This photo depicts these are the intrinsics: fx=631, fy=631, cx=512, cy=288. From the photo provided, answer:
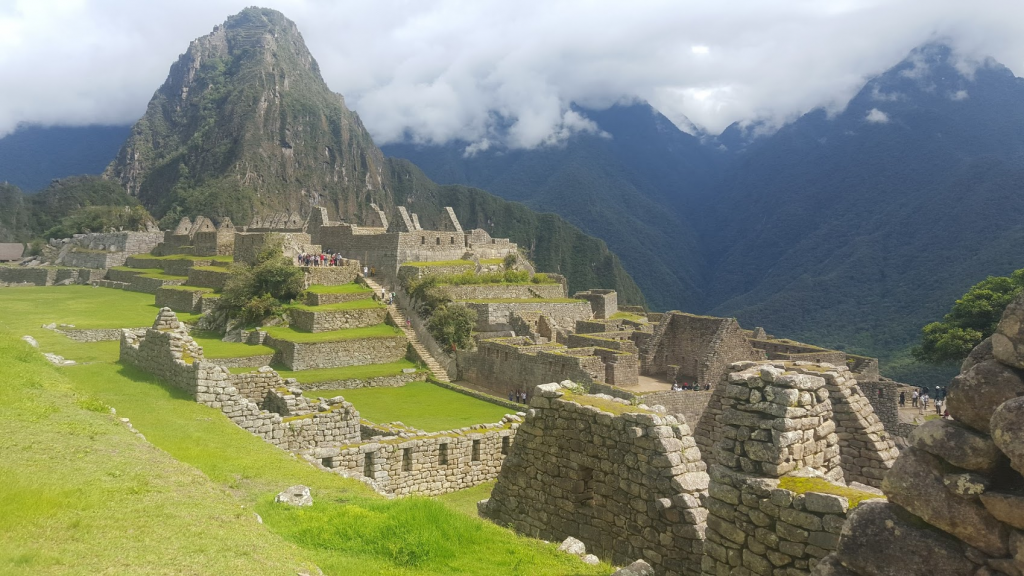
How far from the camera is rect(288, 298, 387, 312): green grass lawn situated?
2920cm

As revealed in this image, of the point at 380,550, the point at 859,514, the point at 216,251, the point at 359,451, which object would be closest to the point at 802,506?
the point at 859,514

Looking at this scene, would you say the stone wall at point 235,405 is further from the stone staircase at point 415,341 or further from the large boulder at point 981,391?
the stone staircase at point 415,341

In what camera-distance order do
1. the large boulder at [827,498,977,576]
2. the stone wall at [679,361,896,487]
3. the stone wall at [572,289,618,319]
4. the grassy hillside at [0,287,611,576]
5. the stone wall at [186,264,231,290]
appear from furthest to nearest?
the stone wall at [572,289,618,319], the stone wall at [186,264,231,290], the stone wall at [679,361,896,487], the grassy hillside at [0,287,611,576], the large boulder at [827,498,977,576]

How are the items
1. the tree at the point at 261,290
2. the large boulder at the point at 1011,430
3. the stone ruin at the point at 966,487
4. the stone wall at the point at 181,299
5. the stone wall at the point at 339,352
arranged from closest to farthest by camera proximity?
the large boulder at the point at 1011,430
the stone ruin at the point at 966,487
the stone wall at the point at 339,352
the tree at the point at 261,290
the stone wall at the point at 181,299

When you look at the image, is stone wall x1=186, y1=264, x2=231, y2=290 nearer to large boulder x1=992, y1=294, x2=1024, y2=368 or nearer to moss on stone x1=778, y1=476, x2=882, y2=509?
moss on stone x1=778, y1=476, x2=882, y2=509

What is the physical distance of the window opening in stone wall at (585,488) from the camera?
265 inches

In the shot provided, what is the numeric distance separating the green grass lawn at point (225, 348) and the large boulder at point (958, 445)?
2335 cm

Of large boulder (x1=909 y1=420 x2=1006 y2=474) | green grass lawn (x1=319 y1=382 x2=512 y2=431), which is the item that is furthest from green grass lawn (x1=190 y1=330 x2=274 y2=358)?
large boulder (x1=909 y1=420 x2=1006 y2=474)

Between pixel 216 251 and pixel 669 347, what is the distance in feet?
110

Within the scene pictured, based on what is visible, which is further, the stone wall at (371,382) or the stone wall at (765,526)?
the stone wall at (371,382)

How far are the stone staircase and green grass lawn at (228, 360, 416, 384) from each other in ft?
2.52

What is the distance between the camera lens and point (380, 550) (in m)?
5.36

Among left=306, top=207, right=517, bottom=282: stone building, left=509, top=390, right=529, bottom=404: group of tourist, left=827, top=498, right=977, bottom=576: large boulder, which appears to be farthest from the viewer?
left=306, top=207, right=517, bottom=282: stone building

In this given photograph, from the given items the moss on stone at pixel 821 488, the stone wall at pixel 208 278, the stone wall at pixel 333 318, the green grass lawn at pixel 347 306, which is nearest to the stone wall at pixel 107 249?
the stone wall at pixel 208 278
